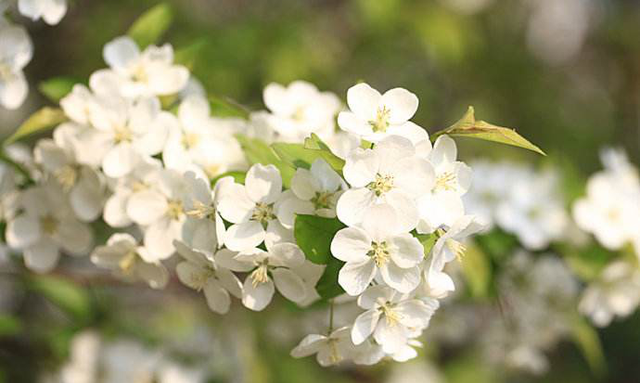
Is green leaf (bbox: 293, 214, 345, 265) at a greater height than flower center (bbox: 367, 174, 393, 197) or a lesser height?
lesser

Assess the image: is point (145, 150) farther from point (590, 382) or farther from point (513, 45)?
point (513, 45)

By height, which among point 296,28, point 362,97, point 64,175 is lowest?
point 296,28

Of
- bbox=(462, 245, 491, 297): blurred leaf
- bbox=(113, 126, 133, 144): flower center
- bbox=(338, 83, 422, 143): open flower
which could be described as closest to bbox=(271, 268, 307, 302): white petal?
bbox=(338, 83, 422, 143): open flower

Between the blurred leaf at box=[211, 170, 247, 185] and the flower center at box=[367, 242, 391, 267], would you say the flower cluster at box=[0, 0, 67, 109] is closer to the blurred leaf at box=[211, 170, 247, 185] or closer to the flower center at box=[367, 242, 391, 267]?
the blurred leaf at box=[211, 170, 247, 185]

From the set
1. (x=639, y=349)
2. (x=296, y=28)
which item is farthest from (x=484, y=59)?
(x=639, y=349)

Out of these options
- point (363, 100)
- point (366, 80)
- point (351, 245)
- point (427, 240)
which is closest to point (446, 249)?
point (427, 240)

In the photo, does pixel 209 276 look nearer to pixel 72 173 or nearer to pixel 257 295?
pixel 257 295
